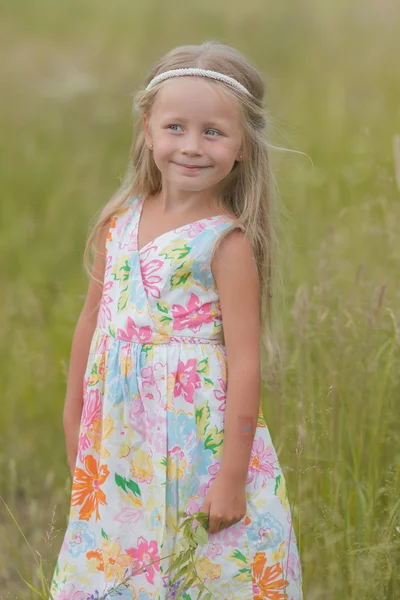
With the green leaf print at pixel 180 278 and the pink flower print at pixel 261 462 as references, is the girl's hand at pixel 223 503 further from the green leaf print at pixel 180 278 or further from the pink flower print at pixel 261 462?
the green leaf print at pixel 180 278

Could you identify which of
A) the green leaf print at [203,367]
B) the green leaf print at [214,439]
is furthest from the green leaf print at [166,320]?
the green leaf print at [214,439]

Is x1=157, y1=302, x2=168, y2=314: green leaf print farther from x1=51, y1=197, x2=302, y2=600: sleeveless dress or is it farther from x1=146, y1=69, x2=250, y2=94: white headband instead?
x1=146, y1=69, x2=250, y2=94: white headband

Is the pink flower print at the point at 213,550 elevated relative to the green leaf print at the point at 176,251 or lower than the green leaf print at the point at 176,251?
lower

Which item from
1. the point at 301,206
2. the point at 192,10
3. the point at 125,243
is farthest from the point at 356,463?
the point at 192,10

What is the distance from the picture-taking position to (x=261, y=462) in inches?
88.0

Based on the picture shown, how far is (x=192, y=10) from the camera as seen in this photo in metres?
7.48

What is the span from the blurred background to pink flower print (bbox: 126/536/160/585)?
247 millimetres

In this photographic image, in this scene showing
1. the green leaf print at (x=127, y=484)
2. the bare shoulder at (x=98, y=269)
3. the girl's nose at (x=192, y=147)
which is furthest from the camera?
the bare shoulder at (x=98, y=269)

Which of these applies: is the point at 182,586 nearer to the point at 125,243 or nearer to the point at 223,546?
the point at 223,546

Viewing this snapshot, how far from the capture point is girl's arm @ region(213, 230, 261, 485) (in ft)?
6.93

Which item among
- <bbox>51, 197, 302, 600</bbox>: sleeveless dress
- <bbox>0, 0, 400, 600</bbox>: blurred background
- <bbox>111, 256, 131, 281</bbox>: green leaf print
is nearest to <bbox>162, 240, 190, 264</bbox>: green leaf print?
<bbox>51, 197, 302, 600</bbox>: sleeveless dress

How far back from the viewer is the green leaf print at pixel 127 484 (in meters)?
2.21

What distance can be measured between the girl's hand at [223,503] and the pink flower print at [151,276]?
1.32 feet

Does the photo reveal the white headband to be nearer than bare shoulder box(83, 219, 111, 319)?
Yes
